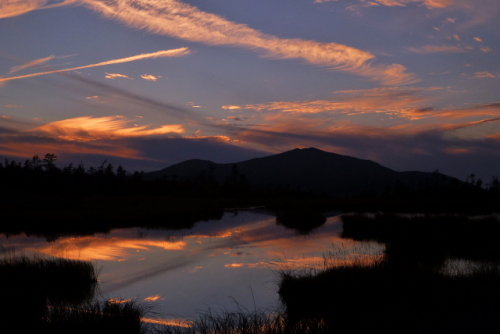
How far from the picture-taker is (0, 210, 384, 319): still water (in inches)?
499

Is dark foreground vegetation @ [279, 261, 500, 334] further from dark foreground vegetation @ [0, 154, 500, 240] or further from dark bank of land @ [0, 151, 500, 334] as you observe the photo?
dark foreground vegetation @ [0, 154, 500, 240]

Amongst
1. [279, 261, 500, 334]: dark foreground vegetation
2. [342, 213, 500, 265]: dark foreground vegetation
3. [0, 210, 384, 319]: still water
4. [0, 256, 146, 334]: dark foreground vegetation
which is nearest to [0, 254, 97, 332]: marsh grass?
[0, 256, 146, 334]: dark foreground vegetation

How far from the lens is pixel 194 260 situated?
19172mm

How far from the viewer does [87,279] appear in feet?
45.3

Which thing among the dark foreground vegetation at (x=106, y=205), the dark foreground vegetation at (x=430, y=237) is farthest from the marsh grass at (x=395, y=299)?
the dark foreground vegetation at (x=106, y=205)

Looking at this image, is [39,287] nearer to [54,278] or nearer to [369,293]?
[54,278]

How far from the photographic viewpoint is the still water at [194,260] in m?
12.7

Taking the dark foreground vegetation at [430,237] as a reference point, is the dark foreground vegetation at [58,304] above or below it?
below

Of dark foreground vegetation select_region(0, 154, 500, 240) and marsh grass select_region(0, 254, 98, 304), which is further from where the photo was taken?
dark foreground vegetation select_region(0, 154, 500, 240)

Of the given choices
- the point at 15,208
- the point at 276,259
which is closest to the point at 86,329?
the point at 276,259

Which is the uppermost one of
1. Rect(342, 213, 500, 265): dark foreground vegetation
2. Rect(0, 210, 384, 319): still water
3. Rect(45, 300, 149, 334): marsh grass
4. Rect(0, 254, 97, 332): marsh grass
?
Rect(342, 213, 500, 265): dark foreground vegetation

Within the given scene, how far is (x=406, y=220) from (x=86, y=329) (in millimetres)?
27375

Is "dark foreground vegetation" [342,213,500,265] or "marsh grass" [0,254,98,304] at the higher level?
"dark foreground vegetation" [342,213,500,265]

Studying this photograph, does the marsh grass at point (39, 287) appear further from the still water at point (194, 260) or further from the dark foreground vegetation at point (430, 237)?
the dark foreground vegetation at point (430, 237)
